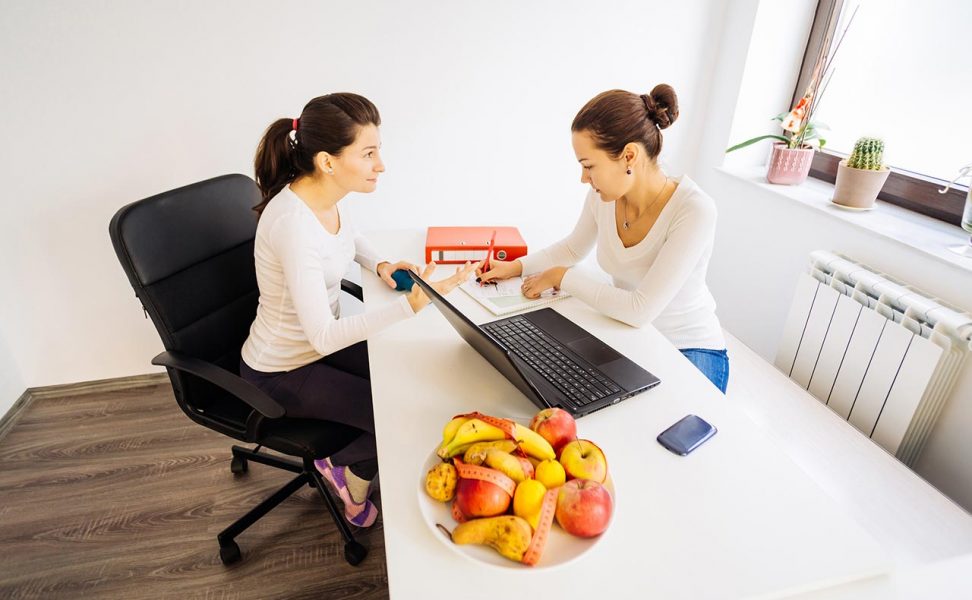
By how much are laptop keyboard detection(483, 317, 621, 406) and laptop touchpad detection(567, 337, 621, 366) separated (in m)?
0.03

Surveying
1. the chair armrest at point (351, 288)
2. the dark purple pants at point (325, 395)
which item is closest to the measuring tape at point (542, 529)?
the dark purple pants at point (325, 395)

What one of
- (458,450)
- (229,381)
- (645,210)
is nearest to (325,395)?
(229,381)

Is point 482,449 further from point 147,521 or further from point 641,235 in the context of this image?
point 147,521

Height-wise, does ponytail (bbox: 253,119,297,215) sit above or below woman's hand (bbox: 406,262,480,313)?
above

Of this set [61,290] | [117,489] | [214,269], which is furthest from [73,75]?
[117,489]

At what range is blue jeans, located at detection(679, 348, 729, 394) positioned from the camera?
1.50 m

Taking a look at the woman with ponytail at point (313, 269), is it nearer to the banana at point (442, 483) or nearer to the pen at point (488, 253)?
the pen at point (488, 253)

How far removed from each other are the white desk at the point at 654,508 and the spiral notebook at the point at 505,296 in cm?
25

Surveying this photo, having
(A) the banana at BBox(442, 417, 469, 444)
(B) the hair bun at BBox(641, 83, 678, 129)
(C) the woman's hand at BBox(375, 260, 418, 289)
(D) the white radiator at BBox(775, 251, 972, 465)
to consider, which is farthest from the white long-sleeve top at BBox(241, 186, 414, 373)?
(D) the white radiator at BBox(775, 251, 972, 465)

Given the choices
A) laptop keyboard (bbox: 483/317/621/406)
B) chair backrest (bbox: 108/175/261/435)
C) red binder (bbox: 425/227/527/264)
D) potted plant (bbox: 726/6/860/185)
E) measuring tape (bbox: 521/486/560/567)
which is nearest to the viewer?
measuring tape (bbox: 521/486/560/567)

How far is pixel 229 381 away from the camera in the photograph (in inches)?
50.4

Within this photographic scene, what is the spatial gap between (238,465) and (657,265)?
1.55 meters

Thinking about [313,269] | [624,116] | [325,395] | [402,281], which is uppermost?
[624,116]

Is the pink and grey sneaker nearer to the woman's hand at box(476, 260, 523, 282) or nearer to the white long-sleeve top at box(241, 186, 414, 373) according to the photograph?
the white long-sleeve top at box(241, 186, 414, 373)
